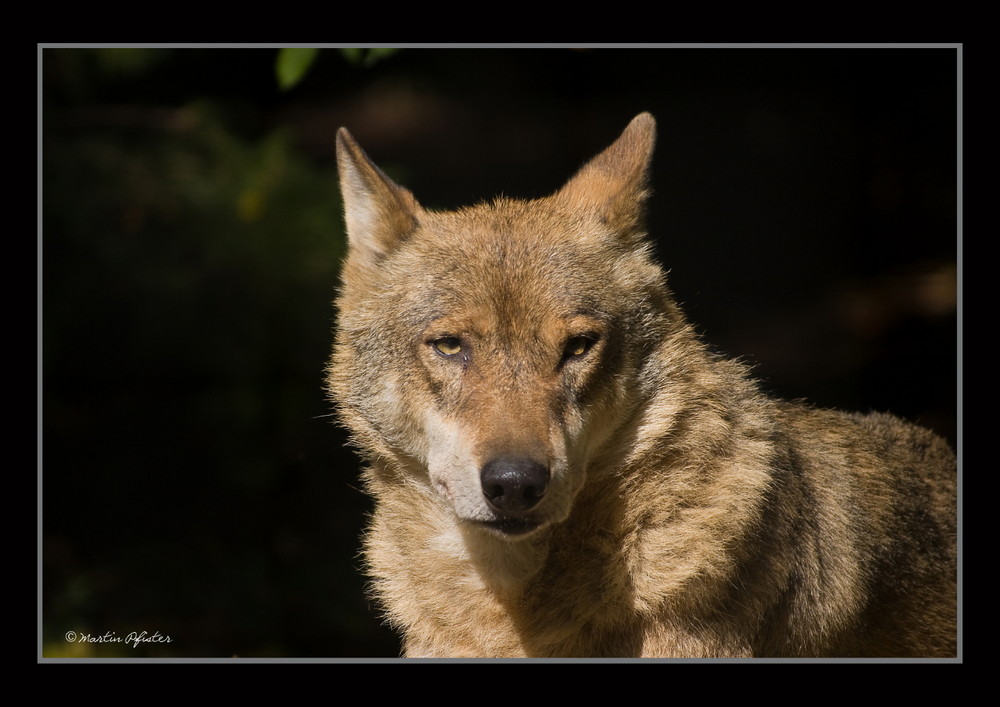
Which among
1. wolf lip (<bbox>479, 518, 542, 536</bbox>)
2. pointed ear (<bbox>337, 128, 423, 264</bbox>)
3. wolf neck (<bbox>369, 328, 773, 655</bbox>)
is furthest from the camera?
pointed ear (<bbox>337, 128, 423, 264</bbox>)

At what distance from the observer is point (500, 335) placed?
4168 mm

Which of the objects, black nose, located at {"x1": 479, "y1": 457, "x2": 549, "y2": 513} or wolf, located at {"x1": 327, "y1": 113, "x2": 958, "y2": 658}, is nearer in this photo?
black nose, located at {"x1": 479, "y1": 457, "x2": 549, "y2": 513}

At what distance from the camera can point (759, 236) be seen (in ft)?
23.6

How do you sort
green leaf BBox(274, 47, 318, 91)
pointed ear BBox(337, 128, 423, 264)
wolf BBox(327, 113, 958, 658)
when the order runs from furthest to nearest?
green leaf BBox(274, 47, 318, 91)
pointed ear BBox(337, 128, 423, 264)
wolf BBox(327, 113, 958, 658)

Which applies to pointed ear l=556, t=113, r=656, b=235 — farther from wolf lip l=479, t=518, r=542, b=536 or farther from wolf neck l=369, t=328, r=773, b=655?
wolf lip l=479, t=518, r=542, b=536

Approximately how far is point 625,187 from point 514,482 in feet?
5.44

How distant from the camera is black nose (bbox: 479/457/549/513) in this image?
3.68 metres

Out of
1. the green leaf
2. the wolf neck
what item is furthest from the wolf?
the green leaf

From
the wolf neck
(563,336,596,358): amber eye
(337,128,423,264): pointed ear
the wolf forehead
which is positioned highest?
(337,128,423,264): pointed ear

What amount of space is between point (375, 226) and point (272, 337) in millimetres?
3343

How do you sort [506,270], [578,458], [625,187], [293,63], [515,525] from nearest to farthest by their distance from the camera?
[515,525] < [578,458] < [506,270] < [625,187] < [293,63]

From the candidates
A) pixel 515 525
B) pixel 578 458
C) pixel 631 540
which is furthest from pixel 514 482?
pixel 631 540

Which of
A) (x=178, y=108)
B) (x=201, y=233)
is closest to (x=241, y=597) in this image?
(x=201, y=233)

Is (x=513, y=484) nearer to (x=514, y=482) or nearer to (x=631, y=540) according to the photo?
(x=514, y=482)
